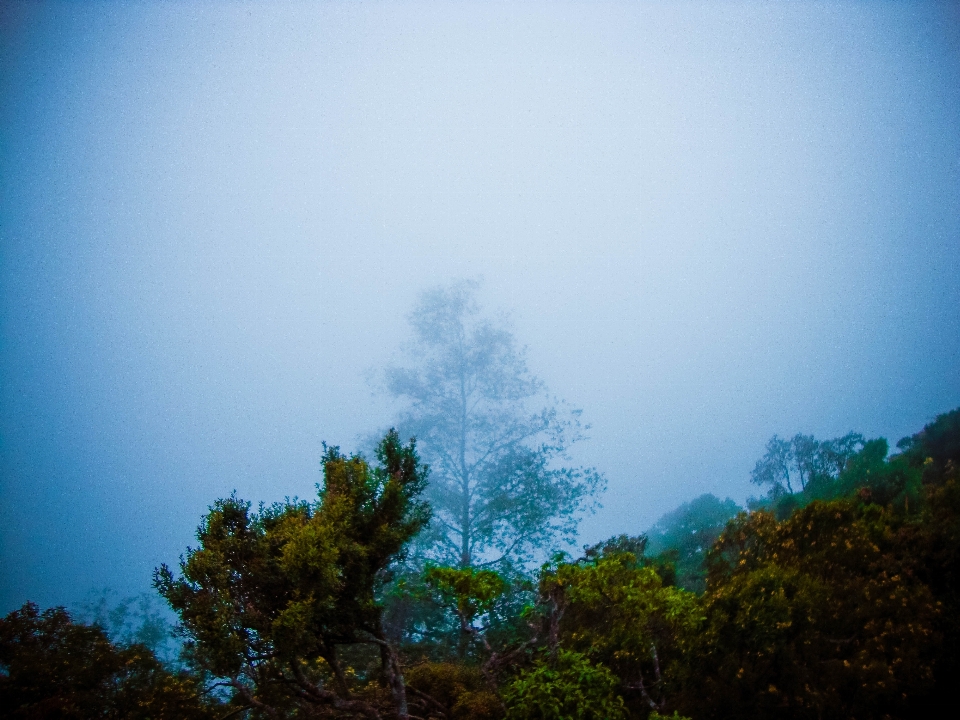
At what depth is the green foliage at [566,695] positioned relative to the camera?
7.82 meters

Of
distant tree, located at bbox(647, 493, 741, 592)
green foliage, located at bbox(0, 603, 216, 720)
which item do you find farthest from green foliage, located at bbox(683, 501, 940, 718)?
green foliage, located at bbox(0, 603, 216, 720)

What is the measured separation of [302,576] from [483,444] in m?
15.6

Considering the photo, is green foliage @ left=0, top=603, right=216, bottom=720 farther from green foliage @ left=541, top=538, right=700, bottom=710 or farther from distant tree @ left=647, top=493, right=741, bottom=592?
distant tree @ left=647, top=493, right=741, bottom=592

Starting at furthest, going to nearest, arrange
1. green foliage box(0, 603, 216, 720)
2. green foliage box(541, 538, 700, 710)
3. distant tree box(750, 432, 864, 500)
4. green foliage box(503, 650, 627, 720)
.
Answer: distant tree box(750, 432, 864, 500), green foliage box(0, 603, 216, 720), green foliage box(541, 538, 700, 710), green foliage box(503, 650, 627, 720)

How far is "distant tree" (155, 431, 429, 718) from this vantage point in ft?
27.6

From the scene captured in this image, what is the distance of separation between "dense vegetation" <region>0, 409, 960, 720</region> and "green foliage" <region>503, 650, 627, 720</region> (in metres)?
0.04

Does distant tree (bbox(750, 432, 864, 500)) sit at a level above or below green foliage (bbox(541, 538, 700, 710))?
above

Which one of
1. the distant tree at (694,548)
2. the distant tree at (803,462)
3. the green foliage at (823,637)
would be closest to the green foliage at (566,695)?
the green foliage at (823,637)

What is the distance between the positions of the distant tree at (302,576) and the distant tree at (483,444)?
10619 mm

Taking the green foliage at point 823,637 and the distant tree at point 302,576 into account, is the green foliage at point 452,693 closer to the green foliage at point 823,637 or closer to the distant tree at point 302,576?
the distant tree at point 302,576

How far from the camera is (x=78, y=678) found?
10789 millimetres

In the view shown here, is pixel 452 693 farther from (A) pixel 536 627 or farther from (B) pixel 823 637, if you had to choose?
(B) pixel 823 637

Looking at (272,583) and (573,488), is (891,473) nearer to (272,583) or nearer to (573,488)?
(573,488)

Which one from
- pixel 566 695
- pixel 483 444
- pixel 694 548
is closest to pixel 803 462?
pixel 694 548
